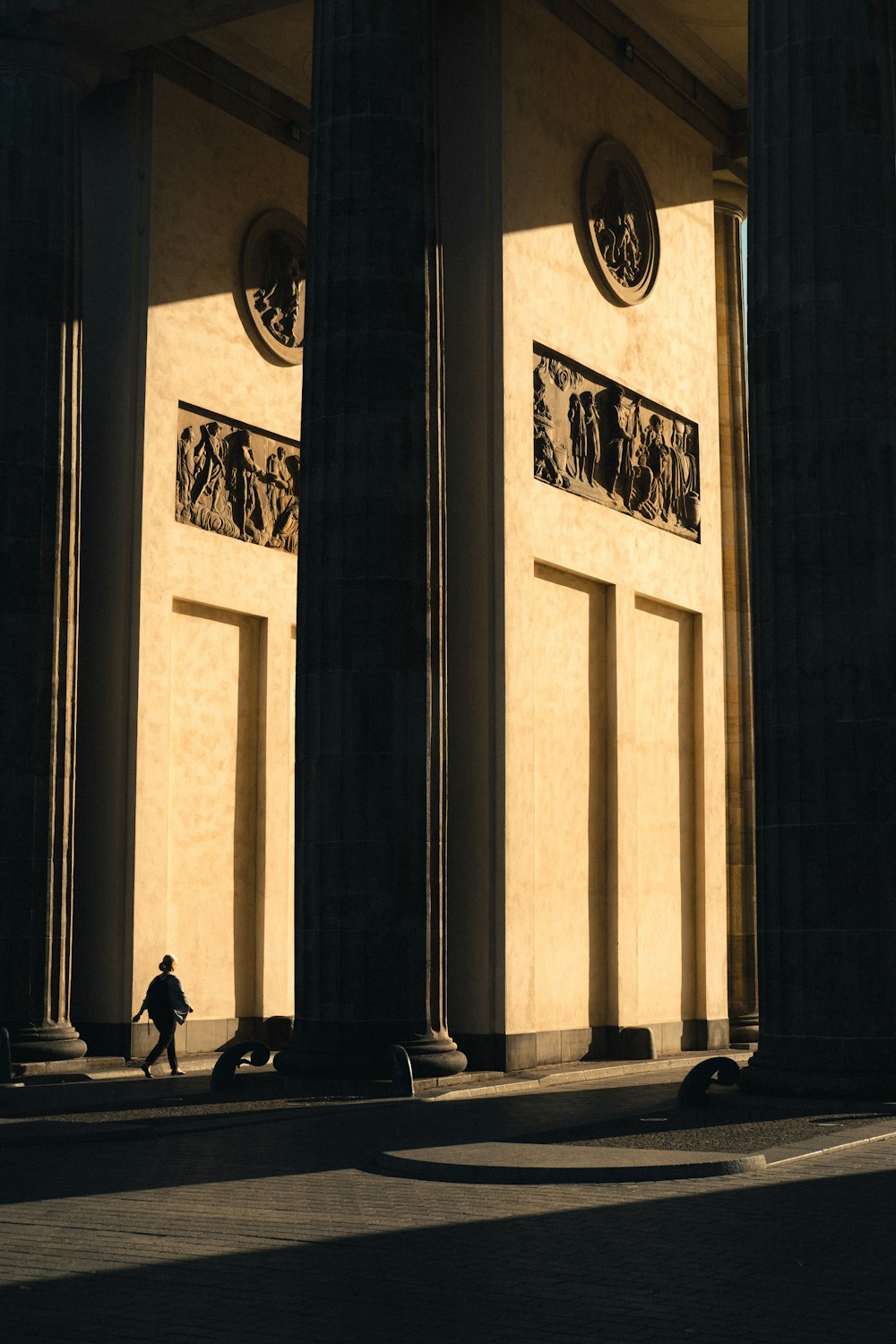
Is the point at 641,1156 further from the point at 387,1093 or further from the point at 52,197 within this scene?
the point at 52,197

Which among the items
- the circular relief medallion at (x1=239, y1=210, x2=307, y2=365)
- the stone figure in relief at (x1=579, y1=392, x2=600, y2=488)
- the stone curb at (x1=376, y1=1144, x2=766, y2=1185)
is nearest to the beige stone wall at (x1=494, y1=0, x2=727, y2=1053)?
the stone figure in relief at (x1=579, y1=392, x2=600, y2=488)

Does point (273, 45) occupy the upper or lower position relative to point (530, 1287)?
upper

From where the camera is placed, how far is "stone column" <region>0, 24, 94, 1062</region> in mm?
27938

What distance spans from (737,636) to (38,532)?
14.6 meters

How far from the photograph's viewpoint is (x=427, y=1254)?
427 inches

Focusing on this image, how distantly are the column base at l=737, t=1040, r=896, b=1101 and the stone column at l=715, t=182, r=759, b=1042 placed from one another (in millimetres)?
14260

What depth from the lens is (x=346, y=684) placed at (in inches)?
965

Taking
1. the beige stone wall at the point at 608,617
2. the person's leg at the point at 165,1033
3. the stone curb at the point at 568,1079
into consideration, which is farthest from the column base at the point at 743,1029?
the person's leg at the point at 165,1033

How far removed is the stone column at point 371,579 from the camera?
24250mm

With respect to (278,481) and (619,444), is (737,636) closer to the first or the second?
(619,444)

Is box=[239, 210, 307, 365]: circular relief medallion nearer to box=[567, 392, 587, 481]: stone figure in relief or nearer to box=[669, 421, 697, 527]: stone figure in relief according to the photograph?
box=[567, 392, 587, 481]: stone figure in relief

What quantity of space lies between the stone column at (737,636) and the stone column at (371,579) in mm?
11672

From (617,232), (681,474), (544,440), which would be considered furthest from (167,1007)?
(617,232)


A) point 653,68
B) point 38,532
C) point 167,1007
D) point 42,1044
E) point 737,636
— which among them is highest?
point 653,68
